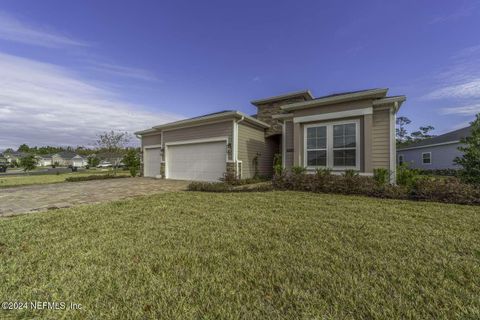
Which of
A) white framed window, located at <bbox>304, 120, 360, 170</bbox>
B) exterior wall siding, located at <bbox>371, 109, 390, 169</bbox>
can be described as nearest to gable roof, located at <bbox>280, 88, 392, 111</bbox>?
exterior wall siding, located at <bbox>371, 109, 390, 169</bbox>

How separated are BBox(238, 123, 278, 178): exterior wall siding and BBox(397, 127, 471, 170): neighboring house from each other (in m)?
11.3

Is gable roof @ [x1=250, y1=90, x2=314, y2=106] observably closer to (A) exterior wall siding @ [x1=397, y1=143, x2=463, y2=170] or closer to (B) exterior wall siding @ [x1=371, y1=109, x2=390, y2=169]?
(B) exterior wall siding @ [x1=371, y1=109, x2=390, y2=169]

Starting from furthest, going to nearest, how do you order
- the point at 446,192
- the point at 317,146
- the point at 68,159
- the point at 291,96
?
the point at 68,159 < the point at 291,96 < the point at 317,146 < the point at 446,192

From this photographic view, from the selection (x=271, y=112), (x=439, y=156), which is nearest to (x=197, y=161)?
(x=271, y=112)

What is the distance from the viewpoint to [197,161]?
11523 mm

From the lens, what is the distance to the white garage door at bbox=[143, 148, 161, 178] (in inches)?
566

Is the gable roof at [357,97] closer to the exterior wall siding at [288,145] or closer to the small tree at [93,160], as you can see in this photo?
the exterior wall siding at [288,145]

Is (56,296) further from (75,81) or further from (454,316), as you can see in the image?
(75,81)

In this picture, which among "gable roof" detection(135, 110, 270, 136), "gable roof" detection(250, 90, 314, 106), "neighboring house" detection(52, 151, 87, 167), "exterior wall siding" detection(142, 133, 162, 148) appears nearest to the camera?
"gable roof" detection(135, 110, 270, 136)

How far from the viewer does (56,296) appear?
181cm

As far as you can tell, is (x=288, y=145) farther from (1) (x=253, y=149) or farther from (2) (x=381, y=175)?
(2) (x=381, y=175)

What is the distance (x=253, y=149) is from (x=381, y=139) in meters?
5.93

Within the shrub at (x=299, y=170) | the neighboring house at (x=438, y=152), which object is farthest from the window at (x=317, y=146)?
the neighboring house at (x=438, y=152)

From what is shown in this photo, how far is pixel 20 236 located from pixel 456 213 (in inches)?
324
